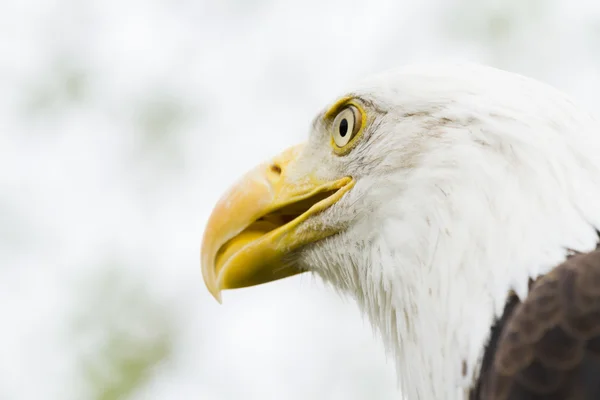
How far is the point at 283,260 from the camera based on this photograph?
11.9 feet

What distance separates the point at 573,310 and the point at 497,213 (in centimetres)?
57

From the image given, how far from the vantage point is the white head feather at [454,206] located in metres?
2.84

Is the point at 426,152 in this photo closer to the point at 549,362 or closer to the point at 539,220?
the point at 539,220

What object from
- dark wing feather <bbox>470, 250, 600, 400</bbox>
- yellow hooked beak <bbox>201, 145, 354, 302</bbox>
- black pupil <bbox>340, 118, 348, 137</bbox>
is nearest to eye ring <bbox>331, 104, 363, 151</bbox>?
black pupil <bbox>340, 118, 348, 137</bbox>

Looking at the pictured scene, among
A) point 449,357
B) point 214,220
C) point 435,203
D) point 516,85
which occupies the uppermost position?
point 214,220

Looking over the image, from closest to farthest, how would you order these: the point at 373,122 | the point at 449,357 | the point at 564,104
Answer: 1. the point at 449,357
2. the point at 564,104
3. the point at 373,122

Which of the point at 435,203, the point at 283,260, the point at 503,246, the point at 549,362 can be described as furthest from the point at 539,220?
the point at 283,260

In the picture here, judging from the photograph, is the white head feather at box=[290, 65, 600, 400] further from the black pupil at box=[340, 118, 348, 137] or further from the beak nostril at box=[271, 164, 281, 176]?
the beak nostril at box=[271, 164, 281, 176]

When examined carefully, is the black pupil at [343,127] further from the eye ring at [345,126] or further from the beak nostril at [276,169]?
the beak nostril at [276,169]

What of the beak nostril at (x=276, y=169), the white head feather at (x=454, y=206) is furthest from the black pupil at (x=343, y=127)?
the beak nostril at (x=276, y=169)

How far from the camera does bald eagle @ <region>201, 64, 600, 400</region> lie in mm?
2502

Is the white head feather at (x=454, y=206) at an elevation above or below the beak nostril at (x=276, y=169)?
below

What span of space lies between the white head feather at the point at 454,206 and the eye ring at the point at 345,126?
0.19 ft

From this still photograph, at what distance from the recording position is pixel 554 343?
2400mm
